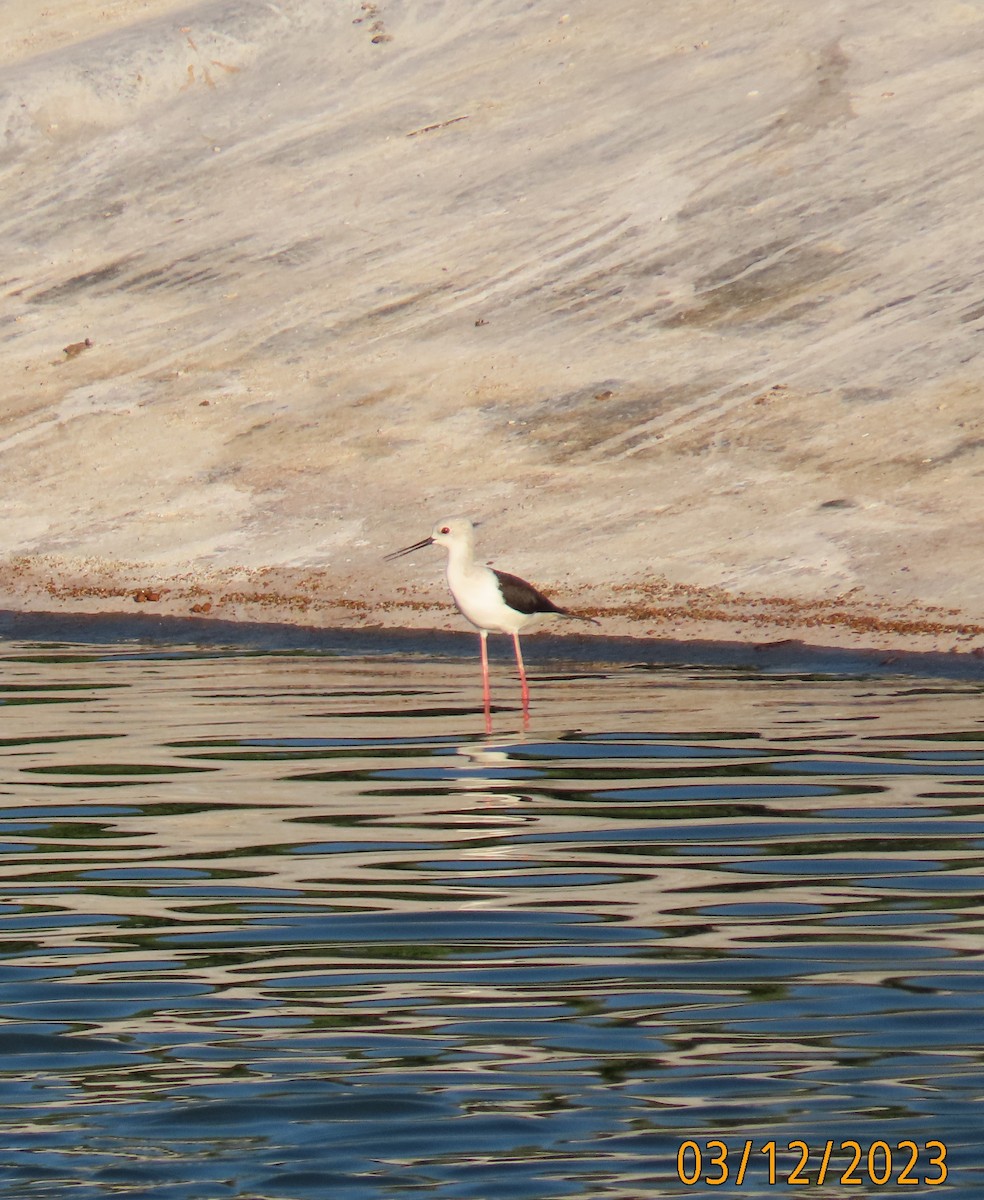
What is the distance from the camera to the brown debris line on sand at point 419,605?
17.8 m

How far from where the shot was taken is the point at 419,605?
65.3ft

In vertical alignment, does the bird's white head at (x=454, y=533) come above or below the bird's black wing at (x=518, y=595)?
above

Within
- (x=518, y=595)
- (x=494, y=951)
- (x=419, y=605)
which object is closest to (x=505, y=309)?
(x=419, y=605)

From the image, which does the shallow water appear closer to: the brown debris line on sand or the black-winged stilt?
the black-winged stilt

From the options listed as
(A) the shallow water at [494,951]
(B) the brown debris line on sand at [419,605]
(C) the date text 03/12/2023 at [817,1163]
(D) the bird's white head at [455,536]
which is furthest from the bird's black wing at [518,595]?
(C) the date text 03/12/2023 at [817,1163]

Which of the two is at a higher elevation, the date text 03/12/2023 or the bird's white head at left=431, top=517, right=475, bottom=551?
the bird's white head at left=431, top=517, right=475, bottom=551

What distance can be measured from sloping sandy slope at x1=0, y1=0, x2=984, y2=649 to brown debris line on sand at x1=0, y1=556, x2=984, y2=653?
0.05 m

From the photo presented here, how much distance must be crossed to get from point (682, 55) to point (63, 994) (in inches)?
1060

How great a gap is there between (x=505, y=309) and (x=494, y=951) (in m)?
19.6

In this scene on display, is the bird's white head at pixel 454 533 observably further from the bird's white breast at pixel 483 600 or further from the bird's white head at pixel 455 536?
the bird's white breast at pixel 483 600

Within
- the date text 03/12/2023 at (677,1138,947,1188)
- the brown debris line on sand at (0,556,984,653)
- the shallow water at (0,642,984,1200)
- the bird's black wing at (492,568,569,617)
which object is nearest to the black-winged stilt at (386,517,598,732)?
the bird's black wing at (492,568,569,617)

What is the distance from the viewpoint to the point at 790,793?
11523 millimetres

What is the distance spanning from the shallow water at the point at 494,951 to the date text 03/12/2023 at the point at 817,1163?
12mm

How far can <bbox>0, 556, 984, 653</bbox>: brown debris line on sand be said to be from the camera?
1781 cm
